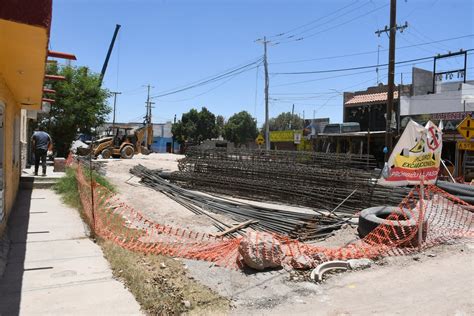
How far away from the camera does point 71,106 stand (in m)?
26.3

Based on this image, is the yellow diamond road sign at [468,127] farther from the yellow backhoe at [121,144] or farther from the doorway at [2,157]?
the yellow backhoe at [121,144]

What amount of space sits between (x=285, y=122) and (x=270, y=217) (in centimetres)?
7305

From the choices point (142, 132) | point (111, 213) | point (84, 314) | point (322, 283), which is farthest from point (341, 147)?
point (84, 314)

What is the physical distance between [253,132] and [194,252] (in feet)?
209

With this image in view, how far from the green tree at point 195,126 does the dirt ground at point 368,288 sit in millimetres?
61698

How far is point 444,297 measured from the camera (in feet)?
16.4

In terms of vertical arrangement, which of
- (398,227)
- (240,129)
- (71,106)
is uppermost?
(240,129)

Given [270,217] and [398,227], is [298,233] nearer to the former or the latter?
[270,217]

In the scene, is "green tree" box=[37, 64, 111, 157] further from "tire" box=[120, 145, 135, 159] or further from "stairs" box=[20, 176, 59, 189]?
"stairs" box=[20, 176, 59, 189]

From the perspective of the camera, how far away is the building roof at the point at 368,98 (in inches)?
1235

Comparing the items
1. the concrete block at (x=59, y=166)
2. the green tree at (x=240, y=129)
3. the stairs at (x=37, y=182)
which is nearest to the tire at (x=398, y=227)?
the stairs at (x=37, y=182)

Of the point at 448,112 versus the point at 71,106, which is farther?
the point at 71,106

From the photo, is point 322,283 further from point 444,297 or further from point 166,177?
point 166,177

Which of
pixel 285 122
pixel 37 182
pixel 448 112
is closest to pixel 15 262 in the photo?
pixel 37 182
